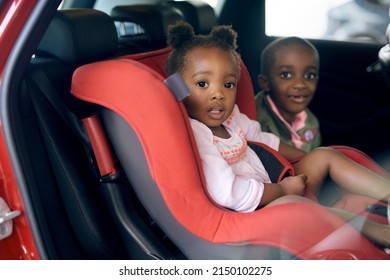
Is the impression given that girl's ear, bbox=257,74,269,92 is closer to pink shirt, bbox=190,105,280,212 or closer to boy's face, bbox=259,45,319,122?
boy's face, bbox=259,45,319,122

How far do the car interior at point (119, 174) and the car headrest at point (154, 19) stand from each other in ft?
1.22

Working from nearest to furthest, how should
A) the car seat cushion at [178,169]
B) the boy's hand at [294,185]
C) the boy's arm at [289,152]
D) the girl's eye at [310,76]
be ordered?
the car seat cushion at [178,169] < the boy's hand at [294,185] < the boy's arm at [289,152] < the girl's eye at [310,76]

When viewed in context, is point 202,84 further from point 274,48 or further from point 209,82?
point 274,48

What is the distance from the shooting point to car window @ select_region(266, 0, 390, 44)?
1.78 metres

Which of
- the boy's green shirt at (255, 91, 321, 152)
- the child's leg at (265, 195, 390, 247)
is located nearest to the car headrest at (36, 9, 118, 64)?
the child's leg at (265, 195, 390, 247)

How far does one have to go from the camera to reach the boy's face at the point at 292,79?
1977 millimetres

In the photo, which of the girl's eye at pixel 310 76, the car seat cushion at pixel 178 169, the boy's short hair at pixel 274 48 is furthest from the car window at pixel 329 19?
the car seat cushion at pixel 178 169

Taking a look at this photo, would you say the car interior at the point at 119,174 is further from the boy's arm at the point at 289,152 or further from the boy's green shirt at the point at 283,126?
the boy's green shirt at the point at 283,126

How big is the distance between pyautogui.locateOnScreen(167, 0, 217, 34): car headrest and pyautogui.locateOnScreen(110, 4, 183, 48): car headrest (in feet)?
0.22

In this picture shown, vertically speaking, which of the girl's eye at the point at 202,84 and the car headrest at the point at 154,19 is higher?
the car headrest at the point at 154,19

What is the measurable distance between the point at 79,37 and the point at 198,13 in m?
0.80

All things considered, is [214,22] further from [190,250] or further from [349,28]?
[190,250]

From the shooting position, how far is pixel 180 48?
4.33 feet

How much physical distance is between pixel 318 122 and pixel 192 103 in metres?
1.02
